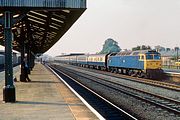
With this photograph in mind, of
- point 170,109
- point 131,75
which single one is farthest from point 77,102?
point 131,75

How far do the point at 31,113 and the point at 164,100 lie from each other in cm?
851

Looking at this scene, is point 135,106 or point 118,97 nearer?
point 135,106

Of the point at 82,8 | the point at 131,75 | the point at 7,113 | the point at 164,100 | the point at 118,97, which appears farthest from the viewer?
the point at 131,75

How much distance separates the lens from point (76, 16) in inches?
623

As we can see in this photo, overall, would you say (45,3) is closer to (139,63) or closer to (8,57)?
(8,57)

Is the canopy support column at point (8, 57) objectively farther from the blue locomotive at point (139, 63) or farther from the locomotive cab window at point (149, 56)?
the locomotive cab window at point (149, 56)

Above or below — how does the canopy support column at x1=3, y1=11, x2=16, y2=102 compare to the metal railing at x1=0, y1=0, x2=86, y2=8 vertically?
below

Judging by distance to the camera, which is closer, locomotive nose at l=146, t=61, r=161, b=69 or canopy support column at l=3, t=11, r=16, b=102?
canopy support column at l=3, t=11, r=16, b=102

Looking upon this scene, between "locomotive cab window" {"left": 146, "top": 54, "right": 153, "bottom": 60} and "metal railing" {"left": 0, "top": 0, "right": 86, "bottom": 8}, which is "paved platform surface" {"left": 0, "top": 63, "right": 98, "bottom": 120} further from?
"locomotive cab window" {"left": 146, "top": 54, "right": 153, "bottom": 60}

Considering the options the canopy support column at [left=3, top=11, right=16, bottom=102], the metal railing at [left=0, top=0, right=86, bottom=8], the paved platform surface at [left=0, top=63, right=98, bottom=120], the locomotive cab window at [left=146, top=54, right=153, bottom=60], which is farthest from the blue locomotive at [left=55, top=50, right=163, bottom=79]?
the canopy support column at [left=3, top=11, right=16, bottom=102]

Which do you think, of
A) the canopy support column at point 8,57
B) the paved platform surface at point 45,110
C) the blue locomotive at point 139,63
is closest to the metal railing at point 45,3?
the canopy support column at point 8,57

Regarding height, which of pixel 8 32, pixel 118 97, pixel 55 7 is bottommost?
pixel 118 97

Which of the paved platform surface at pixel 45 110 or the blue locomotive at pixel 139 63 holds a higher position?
the blue locomotive at pixel 139 63

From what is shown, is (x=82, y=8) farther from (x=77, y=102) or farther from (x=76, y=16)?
(x=77, y=102)
